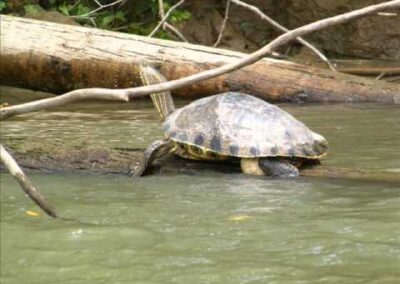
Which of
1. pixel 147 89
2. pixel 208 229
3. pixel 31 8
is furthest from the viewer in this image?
pixel 31 8

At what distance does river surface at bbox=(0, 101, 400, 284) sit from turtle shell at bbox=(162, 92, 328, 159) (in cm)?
22

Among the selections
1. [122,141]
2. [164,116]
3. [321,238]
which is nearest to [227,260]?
[321,238]

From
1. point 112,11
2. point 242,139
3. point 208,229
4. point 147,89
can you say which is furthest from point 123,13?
point 147,89

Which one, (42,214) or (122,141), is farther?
(122,141)

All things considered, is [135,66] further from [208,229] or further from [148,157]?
[208,229]

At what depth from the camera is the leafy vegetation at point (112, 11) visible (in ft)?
42.0

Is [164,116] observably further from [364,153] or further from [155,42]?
[155,42]

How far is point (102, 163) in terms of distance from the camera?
543cm

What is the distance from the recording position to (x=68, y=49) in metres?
9.33

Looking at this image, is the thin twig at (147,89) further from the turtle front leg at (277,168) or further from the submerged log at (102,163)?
the turtle front leg at (277,168)

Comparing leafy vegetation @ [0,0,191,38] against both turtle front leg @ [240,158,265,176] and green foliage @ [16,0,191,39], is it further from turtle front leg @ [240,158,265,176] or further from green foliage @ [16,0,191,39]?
turtle front leg @ [240,158,265,176]

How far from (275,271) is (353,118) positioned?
520cm

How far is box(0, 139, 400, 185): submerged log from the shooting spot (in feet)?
17.7

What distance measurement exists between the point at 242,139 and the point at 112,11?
868cm
